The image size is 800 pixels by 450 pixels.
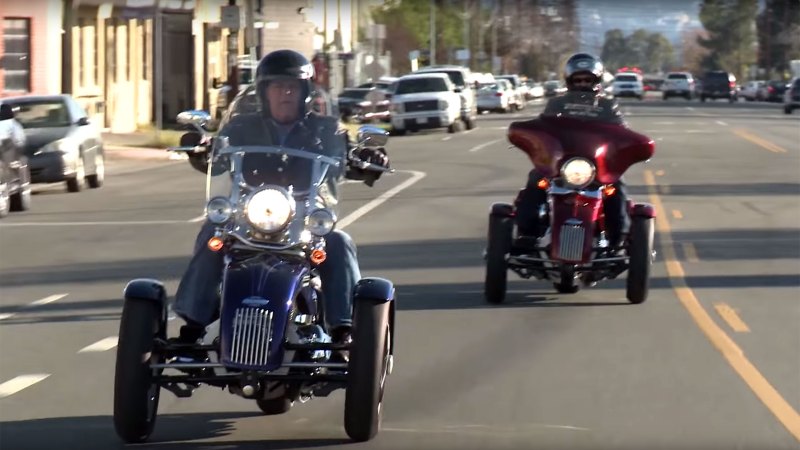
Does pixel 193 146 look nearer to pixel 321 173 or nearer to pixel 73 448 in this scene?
pixel 321 173

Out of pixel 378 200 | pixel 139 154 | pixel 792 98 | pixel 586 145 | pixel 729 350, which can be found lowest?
pixel 729 350

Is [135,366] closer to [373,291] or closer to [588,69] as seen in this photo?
[373,291]

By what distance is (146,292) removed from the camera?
7.87 meters

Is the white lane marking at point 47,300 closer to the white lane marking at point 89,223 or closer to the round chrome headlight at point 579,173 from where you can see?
the round chrome headlight at point 579,173

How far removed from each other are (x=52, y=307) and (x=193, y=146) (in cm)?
533

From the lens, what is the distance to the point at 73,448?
8.16 m

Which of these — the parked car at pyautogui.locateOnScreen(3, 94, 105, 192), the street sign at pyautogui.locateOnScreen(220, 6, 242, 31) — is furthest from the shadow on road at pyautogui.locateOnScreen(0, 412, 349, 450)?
the street sign at pyautogui.locateOnScreen(220, 6, 242, 31)

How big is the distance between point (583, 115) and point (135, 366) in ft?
22.9

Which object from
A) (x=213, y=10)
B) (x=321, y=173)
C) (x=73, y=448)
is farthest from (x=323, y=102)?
(x=213, y=10)

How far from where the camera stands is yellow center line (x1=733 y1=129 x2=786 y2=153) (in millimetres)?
40594

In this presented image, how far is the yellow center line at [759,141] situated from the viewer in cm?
4059

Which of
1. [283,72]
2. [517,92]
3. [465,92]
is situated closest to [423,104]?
[465,92]

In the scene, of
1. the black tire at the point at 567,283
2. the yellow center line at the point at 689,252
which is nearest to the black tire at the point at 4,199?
the yellow center line at the point at 689,252

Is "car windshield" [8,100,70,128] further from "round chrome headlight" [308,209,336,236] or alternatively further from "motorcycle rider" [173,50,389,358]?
"round chrome headlight" [308,209,336,236]
